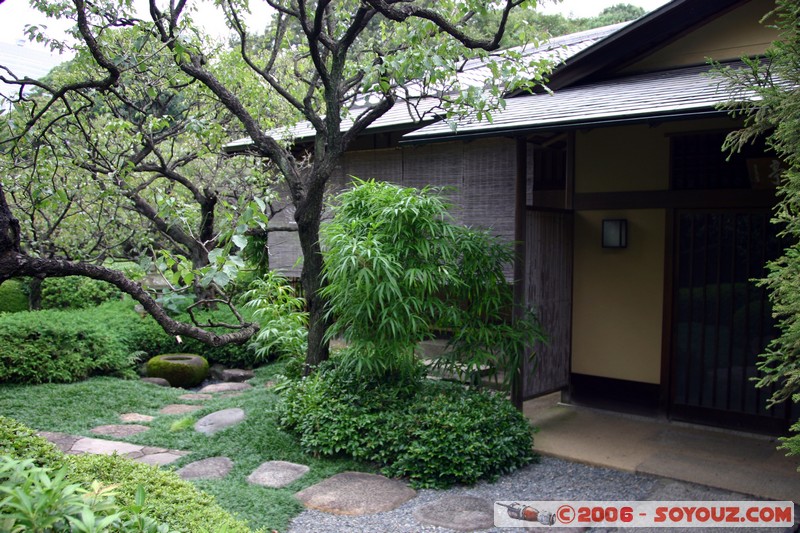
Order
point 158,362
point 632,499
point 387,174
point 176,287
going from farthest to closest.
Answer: point 158,362, point 387,174, point 632,499, point 176,287

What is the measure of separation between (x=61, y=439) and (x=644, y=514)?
5.33 metres

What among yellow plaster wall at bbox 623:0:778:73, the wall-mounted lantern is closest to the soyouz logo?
the wall-mounted lantern

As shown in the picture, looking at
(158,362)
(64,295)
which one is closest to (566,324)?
(158,362)

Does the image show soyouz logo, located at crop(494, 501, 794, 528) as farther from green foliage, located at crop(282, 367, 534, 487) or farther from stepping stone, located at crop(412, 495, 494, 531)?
green foliage, located at crop(282, 367, 534, 487)

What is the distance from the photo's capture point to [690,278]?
6.68 meters

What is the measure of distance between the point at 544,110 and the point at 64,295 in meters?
11.1

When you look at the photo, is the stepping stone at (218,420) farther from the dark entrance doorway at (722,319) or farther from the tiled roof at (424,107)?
the dark entrance doorway at (722,319)

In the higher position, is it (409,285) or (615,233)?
(615,233)

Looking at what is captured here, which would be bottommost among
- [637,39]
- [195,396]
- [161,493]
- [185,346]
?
[195,396]

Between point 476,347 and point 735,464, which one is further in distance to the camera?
point 476,347

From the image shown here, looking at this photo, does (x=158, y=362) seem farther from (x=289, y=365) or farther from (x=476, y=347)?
(x=476, y=347)

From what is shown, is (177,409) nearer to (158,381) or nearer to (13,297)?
(158,381)

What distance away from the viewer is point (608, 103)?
5883 millimetres

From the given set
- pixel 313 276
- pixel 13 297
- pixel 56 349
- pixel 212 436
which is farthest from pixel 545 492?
pixel 13 297
